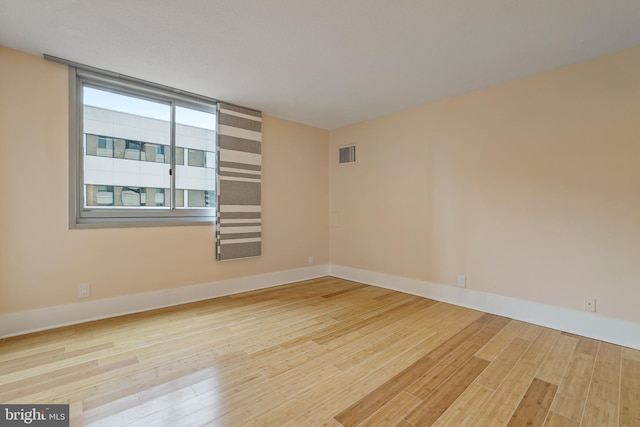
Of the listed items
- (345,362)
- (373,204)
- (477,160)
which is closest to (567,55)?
(477,160)

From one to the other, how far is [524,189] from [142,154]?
4.26m

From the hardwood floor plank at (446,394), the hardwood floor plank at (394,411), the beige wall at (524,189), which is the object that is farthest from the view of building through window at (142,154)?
the hardwood floor plank at (446,394)

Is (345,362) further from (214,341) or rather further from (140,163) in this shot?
(140,163)

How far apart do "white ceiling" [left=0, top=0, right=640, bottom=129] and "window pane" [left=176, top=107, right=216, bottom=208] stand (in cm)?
48

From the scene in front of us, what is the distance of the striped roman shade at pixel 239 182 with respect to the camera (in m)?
3.74

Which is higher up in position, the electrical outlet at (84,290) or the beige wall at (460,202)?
the beige wall at (460,202)

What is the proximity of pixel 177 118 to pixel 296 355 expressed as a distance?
3.11 m

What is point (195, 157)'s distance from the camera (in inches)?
145

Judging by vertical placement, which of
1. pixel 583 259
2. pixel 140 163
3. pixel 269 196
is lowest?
pixel 583 259

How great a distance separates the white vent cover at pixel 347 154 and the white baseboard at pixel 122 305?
2.12m

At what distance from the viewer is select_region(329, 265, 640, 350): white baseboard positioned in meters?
2.44

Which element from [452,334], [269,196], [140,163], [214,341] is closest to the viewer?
[214,341]

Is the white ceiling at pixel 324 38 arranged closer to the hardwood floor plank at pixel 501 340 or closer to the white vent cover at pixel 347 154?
the white vent cover at pixel 347 154

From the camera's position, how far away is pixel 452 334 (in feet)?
8.63
